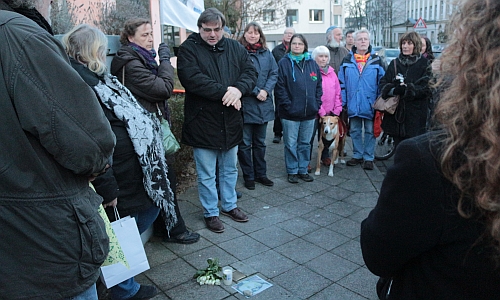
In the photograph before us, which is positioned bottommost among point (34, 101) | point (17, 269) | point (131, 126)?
point (17, 269)

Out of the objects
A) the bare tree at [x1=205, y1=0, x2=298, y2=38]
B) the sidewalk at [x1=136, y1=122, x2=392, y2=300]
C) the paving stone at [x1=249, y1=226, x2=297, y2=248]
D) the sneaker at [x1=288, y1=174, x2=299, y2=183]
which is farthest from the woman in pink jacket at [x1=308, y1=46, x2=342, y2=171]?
the bare tree at [x1=205, y1=0, x2=298, y2=38]

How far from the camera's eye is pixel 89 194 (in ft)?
5.77

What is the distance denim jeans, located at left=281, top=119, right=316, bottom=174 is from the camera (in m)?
5.71

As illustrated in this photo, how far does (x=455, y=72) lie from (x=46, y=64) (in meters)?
1.32

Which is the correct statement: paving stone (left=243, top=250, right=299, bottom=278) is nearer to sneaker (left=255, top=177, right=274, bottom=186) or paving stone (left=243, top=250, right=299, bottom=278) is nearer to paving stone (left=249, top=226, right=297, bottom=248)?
paving stone (left=249, top=226, right=297, bottom=248)

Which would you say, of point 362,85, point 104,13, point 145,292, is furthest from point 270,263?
point 104,13

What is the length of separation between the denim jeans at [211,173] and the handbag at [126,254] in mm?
1520

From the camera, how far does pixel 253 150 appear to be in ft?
18.5

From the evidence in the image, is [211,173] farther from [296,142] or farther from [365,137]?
[365,137]

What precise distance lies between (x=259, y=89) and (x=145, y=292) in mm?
3113

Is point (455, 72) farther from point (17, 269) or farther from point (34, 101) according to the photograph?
point (17, 269)

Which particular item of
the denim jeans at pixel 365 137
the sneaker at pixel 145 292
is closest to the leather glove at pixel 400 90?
the denim jeans at pixel 365 137

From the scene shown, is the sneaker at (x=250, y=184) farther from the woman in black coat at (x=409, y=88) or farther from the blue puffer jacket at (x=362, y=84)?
the woman in black coat at (x=409, y=88)

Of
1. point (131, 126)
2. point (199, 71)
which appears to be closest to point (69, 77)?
point (131, 126)
